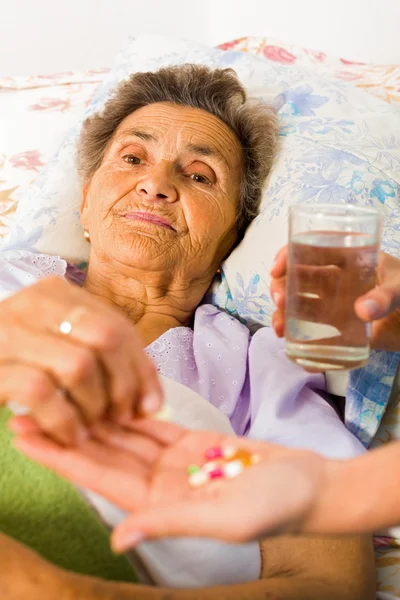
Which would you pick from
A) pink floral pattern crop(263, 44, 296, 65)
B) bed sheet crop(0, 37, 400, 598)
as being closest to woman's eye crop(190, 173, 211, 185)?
bed sheet crop(0, 37, 400, 598)

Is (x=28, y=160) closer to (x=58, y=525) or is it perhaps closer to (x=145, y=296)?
(x=145, y=296)

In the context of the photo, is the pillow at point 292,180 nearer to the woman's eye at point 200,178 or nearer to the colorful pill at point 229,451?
the woman's eye at point 200,178

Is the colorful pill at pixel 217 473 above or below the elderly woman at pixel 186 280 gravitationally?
above

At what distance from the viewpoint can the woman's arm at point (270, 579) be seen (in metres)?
0.80

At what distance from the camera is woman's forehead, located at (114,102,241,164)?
1773 mm

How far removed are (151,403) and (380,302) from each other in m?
0.37

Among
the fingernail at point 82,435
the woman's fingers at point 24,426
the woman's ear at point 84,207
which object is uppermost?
the woman's fingers at point 24,426

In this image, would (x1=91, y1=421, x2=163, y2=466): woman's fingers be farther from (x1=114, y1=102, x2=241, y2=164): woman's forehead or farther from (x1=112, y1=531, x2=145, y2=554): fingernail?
(x1=114, y1=102, x2=241, y2=164): woman's forehead

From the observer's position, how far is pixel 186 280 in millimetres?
1786

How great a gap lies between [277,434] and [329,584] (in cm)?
36

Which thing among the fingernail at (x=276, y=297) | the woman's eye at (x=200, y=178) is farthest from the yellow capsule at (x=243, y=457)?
the woman's eye at (x=200, y=178)

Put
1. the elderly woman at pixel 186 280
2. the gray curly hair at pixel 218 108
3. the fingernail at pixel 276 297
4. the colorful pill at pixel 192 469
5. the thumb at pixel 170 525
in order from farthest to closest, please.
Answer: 1. the gray curly hair at pixel 218 108
2. the fingernail at pixel 276 297
3. the elderly woman at pixel 186 280
4. the colorful pill at pixel 192 469
5. the thumb at pixel 170 525

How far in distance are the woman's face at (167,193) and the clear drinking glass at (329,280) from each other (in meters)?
0.72

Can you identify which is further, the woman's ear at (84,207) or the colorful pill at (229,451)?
the woman's ear at (84,207)
